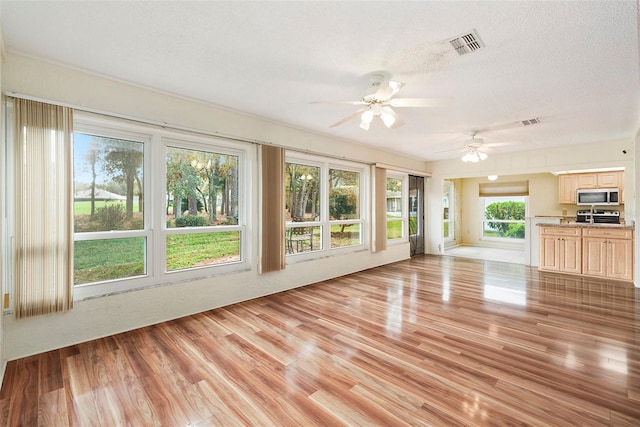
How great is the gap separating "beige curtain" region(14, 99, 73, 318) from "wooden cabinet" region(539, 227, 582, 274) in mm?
7440

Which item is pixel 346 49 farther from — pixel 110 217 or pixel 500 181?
pixel 500 181

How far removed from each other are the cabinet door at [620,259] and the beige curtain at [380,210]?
3.89m

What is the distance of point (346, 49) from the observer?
2.32 meters

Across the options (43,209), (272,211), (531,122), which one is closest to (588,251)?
(531,122)

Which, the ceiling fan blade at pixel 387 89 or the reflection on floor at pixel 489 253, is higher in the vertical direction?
the ceiling fan blade at pixel 387 89

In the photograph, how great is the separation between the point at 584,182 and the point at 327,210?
6.06 meters

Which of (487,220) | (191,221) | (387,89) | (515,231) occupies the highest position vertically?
(387,89)

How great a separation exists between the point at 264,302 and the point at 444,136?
4.08 meters

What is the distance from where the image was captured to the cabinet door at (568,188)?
6703 mm

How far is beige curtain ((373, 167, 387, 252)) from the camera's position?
19.6ft

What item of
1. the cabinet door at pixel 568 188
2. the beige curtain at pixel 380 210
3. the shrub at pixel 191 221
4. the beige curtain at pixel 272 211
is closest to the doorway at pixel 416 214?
the beige curtain at pixel 380 210

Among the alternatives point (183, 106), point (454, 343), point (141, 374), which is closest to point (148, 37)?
point (183, 106)

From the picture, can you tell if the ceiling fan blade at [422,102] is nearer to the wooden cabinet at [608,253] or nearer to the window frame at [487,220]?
the wooden cabinet at [608,253]

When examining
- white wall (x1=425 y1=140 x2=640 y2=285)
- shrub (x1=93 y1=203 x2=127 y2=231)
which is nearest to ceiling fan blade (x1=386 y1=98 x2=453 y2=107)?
shrub (x1=93 y1=203 x2=127 y2=231)
